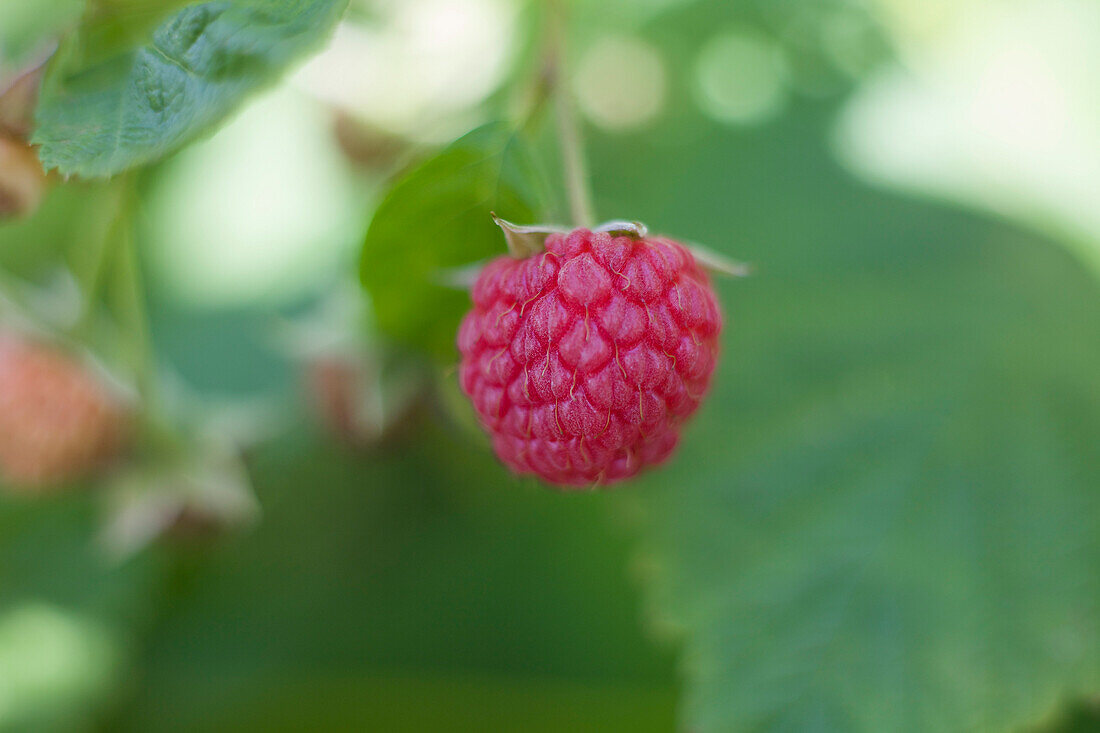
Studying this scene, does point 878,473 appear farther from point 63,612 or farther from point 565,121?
point 63,612

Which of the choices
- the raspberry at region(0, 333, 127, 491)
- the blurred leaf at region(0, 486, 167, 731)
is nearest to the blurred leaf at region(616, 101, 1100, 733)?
the raspberry at region(0, 333, 127, 491)

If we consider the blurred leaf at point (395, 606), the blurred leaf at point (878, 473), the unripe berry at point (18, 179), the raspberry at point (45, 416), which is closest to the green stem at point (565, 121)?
the unripe berry at point (18, 179)

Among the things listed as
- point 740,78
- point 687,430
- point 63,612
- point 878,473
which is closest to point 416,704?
point 63,612

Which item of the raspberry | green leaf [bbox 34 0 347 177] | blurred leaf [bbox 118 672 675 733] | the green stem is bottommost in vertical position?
blurred leaf [bbox 118 672 675 733]

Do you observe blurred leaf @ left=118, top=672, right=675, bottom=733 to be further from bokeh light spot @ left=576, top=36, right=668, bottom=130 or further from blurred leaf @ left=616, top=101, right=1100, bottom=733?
bokeh light spot @ left=576, top=36, right=668, bottom=130

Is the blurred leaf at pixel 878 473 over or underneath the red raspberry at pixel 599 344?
underneath

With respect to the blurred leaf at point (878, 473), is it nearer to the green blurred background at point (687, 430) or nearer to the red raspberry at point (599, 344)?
the green blurred background at point (687, 430)

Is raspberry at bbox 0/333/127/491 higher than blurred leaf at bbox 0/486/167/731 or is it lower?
higher

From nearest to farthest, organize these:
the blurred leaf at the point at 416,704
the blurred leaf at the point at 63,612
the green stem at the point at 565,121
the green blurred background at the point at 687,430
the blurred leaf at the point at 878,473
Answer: the green stem at the point at 565,121
the blurred leaf at the point at 878,473
the green blurred background at the point at 687,430
the blurred leaf at the point at 63,612
the blurred leaf at the point at 416,704
